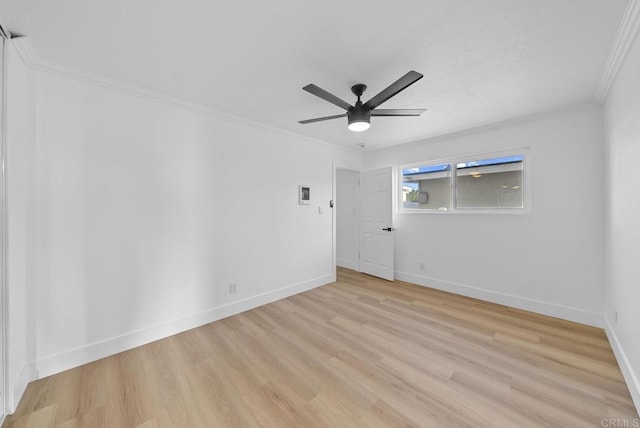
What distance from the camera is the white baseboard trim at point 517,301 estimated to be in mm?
2787

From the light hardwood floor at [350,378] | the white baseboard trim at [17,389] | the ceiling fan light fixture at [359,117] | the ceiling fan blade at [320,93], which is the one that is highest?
the ceiling fan blade at [320,93]

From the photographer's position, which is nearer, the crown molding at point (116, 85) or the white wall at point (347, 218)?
the crown molding at point (116, 85)

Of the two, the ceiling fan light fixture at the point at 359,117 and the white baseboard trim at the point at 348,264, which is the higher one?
the ceiling fan light fixture at the point at 359,117

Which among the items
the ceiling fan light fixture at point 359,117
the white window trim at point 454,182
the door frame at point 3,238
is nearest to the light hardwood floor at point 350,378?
the door frame at point 3,238

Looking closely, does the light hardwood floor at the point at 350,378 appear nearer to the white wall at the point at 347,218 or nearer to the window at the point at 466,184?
the window at the point at 466,184

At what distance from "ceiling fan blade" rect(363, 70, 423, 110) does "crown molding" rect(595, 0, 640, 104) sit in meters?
1.22

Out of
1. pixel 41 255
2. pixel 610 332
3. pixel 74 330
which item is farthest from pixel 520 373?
pixel 41 255

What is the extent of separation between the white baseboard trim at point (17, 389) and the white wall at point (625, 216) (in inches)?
159

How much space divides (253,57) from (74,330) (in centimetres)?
274

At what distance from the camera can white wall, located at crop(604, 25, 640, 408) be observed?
5.43 ft

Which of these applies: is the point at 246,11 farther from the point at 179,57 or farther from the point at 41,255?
the point at 41,255

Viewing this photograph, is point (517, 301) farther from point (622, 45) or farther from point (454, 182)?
point (622, 45)

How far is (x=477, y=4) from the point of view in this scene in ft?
4.71

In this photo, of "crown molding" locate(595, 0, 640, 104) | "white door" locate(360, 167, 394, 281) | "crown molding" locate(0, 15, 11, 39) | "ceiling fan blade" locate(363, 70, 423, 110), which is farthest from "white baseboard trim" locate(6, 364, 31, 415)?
"crown molding" locate(595, 0, 640, 104)
